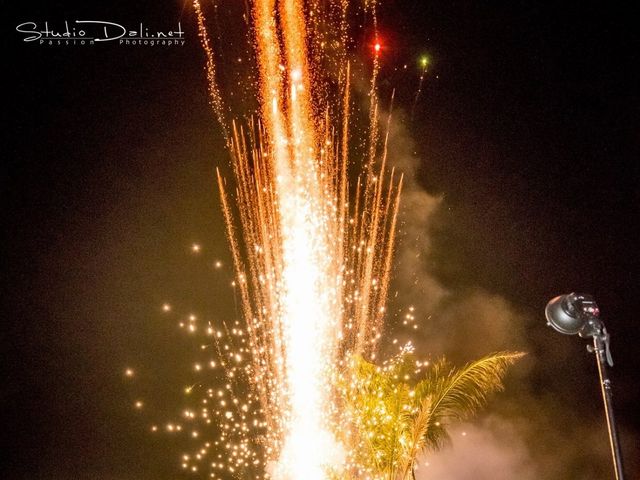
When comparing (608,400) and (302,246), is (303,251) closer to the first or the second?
(302,246)

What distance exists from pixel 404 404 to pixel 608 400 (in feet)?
22.0

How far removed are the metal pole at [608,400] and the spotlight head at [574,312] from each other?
0.16m

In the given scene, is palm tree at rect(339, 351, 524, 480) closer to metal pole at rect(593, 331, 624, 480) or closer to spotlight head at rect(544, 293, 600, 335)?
spotlight head at rect(544, 293, 600, 335)

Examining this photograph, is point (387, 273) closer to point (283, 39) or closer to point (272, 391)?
point (272, 391)

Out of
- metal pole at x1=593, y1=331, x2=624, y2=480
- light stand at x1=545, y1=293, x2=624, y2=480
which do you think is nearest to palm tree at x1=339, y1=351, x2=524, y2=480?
light stand at x1=545, y1=293, x2=624, y2=480

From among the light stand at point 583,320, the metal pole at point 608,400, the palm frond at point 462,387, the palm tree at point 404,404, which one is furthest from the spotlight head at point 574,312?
the palm frond at point 462,387

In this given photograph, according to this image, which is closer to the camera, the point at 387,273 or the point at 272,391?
the point at 272,391

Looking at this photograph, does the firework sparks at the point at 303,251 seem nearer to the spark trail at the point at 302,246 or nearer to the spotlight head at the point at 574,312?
the spark trail at the point at 302,246

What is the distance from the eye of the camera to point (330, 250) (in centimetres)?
1255

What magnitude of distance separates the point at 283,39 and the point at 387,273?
738 centimetres

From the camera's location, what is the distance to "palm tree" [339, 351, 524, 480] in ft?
32.0

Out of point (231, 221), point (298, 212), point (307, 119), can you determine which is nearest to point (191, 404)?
point (231, 221)

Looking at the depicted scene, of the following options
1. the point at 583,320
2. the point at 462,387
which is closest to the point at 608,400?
the point at 583,320

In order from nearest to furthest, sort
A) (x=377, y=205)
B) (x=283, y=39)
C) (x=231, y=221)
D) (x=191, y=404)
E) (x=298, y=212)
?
1. (x=283, y=39)
2. (x=298, y=212)
3. (x=377, y=205)
4. (x=231, y=221)
5. (x=191, y=404)
